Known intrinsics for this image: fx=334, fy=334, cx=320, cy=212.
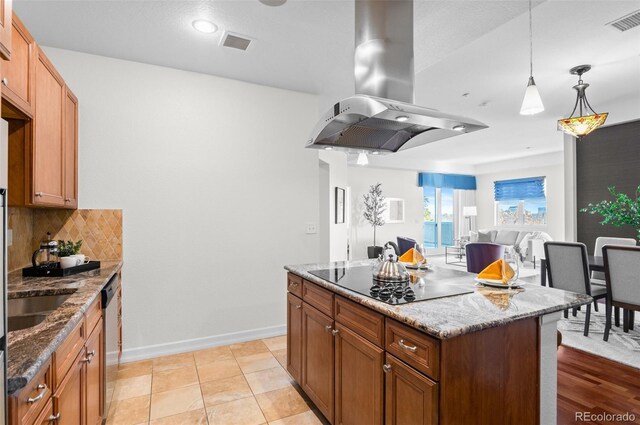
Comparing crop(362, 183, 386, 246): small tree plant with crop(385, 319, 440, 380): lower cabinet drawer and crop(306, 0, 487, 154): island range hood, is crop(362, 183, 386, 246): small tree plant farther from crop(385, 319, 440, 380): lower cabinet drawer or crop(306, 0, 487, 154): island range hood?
crop(385, 319, 440, 380): lower cabinet drawer

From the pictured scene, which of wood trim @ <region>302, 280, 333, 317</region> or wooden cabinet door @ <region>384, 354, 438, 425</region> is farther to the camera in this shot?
wood trim @ <region>302, 280, 333, 317</region>

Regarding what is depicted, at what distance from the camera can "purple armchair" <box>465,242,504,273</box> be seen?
4574 mm

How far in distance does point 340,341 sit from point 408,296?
0.48 m

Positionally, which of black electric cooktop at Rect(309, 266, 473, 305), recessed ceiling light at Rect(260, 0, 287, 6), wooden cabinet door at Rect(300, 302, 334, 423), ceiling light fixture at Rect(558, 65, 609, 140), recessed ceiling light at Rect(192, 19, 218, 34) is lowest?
wooden cabinet door at Rect(300, 302, 334, 423)

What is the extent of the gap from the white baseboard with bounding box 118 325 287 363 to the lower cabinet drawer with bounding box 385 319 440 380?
7.62 ft

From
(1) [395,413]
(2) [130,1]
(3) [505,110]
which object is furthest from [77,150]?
(3) [505,110]

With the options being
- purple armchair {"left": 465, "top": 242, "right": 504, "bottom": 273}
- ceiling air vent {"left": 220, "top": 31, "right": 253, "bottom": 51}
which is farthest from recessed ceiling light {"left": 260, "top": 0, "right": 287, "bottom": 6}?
purple armchair {"left": 465, "top": 242, "right": 504, "bottom": 273}

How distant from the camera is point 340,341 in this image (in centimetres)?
183

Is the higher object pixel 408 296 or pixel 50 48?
pixel 50 48

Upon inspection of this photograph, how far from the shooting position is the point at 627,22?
2.61m

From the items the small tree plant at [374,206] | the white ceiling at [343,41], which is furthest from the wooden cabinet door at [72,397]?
the small tree plant at [374,206]

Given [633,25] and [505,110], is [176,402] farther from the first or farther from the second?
[505,110]

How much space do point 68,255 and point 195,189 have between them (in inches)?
46.0

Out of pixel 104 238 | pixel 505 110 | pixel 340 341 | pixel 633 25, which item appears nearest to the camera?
pixel 340 341
